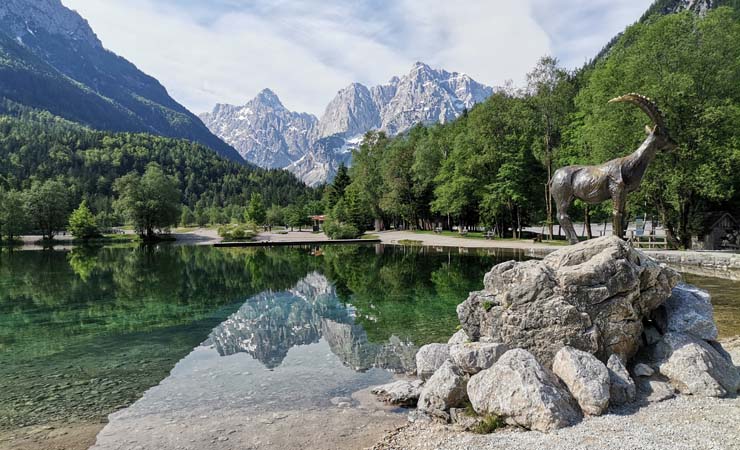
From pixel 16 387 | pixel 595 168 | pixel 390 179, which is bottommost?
pixel 16 387

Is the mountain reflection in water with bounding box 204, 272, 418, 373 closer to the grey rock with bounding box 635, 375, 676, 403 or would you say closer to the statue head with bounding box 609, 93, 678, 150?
the grey rock with bounding box 635, 375, 676, 403

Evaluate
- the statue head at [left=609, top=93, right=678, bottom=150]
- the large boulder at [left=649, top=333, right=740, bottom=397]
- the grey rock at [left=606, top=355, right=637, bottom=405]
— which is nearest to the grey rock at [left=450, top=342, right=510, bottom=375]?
the grey rock at [left=606, top=355, right=637, bottom=405]

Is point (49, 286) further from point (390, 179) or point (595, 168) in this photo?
point (390, 179)

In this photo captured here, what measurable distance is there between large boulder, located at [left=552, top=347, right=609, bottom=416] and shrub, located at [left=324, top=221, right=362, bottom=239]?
168ft

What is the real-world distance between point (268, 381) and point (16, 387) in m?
5.53

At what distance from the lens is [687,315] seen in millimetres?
8352

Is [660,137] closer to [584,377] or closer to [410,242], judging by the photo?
[584,377]

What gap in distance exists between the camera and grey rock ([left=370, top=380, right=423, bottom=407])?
336 inches

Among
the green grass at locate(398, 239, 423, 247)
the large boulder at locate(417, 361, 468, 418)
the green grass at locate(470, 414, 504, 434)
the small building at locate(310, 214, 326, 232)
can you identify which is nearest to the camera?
the green grass at locate(470, 414, 504, 434)

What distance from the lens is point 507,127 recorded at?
47.1 meters

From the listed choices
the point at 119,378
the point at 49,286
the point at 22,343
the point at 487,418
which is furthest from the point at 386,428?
the point at 49,286

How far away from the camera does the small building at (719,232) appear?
95.0ft

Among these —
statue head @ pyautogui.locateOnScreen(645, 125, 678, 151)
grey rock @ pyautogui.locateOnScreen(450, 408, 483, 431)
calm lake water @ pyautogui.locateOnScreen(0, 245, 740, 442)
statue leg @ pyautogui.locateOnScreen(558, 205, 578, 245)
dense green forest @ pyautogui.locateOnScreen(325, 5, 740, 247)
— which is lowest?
calm lake water @ pyautogui.locateOnScreen(0, 245, 740, 442)

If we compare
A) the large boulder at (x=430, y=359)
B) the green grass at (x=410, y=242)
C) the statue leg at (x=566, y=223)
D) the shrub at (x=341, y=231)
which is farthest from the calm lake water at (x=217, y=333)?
the shrub at (x=341, y=231)
